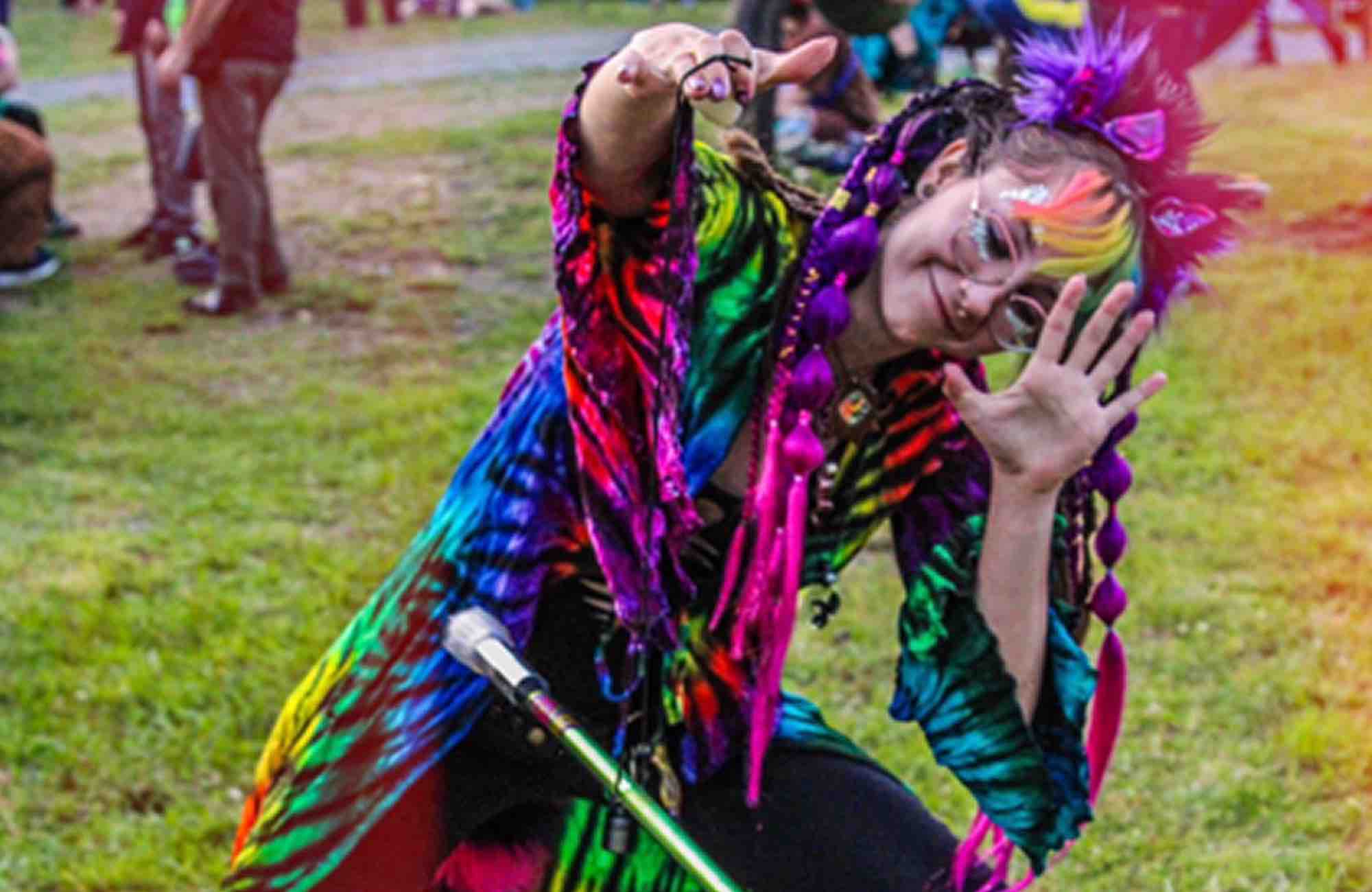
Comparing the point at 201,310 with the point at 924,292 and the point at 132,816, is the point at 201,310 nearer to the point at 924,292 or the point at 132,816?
the point at 132,816

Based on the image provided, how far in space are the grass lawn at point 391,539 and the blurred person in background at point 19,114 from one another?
15cm

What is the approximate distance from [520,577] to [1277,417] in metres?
4.07

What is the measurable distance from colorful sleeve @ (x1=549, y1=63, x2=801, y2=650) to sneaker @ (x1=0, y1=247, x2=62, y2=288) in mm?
6359

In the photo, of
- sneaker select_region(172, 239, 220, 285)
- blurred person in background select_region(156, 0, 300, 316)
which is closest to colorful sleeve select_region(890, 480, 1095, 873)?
blurred person in background select_region(156, 0, 300, 316)

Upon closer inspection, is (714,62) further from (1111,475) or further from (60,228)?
(60,228)

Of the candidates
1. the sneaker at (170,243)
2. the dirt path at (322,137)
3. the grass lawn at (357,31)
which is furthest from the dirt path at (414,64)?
the sneaker at (170,243)

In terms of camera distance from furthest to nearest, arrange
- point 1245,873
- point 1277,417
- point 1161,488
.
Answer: point 1277,417
point 1161,488
point 1245,873

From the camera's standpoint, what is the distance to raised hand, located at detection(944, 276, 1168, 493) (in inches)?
A: 70.4

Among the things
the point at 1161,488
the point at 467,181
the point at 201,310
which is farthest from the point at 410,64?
the point at 1161,488

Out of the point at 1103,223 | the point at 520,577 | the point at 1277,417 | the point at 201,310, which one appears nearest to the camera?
the point at 1103,223

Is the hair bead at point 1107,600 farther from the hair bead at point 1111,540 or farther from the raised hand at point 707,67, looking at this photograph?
the raised hand at point 707,67

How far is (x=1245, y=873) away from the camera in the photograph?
3.17 m

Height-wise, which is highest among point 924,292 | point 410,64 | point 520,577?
point 924,292

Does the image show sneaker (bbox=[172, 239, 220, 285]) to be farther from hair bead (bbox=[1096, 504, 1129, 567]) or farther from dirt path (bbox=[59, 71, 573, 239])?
hair bead (bbox=[1096, 504, 1129, 567])
